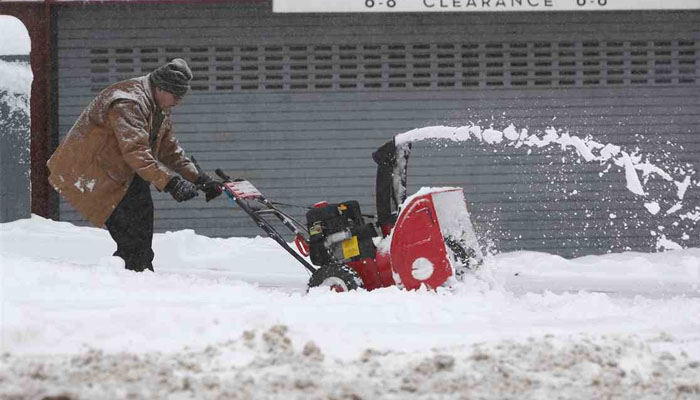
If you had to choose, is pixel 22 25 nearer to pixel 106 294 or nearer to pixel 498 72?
pixel 498 72

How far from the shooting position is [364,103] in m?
12.7

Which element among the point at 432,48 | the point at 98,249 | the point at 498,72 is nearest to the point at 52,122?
the point at 98,249

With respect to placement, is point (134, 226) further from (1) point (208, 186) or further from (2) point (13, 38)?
(2) point (13, 38)

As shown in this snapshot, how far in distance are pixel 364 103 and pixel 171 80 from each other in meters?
6.06

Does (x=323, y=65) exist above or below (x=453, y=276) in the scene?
above

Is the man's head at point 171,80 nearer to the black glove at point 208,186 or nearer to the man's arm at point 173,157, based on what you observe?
the man's arm at point 173,157

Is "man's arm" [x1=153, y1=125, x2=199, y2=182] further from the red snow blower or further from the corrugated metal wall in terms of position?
the corrugated metal wall

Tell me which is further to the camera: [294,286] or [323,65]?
[323,65]

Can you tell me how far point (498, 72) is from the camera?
12820 mm

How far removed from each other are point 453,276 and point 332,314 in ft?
4.06

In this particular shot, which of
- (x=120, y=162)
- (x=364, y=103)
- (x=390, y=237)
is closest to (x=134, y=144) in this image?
(x=120, y=162)

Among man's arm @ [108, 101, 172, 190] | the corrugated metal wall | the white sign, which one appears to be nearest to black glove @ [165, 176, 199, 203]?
man's arm @ [108, 101, 172, 190]

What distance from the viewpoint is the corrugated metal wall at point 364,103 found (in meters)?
12.7

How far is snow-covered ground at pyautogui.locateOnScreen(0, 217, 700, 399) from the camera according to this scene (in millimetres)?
3922
